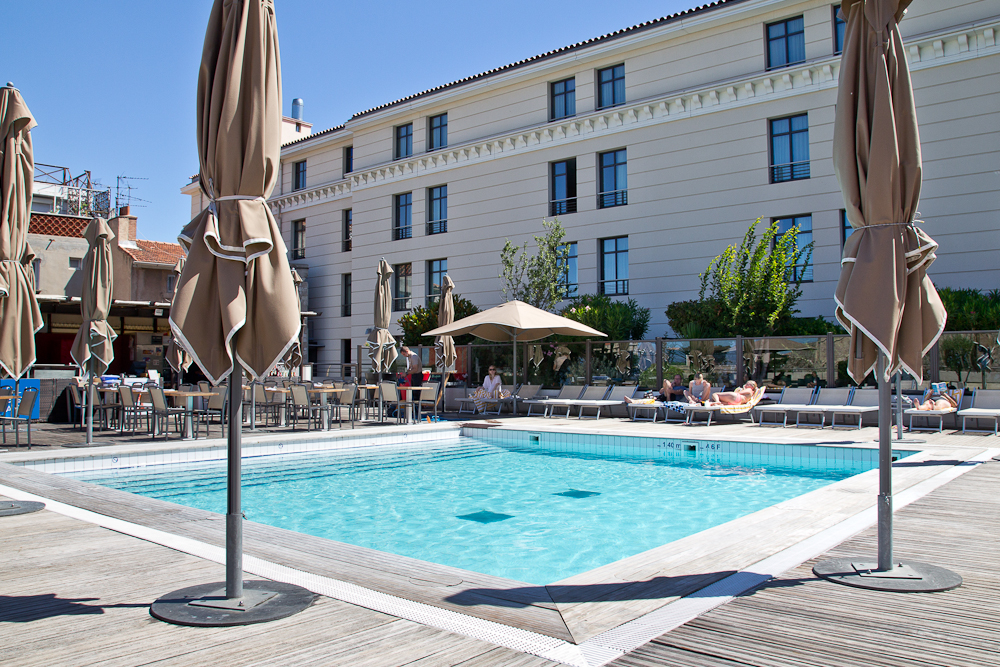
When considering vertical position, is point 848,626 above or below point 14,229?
below

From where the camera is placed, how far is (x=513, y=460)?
38.2 ft

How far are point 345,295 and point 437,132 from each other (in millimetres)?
8576

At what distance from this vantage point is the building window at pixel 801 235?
19.8 metres

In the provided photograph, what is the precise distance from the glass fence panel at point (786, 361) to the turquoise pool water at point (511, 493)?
426 centimetres

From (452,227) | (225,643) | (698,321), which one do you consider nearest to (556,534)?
(225,643)

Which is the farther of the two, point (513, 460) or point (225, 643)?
point (513, 460)

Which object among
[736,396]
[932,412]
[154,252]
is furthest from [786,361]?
[154,252]

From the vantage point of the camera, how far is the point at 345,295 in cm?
3156

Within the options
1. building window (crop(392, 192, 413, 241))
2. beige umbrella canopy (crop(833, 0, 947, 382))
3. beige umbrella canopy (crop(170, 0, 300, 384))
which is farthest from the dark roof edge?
beige umbrella canopy (crop(170, 0, 300, 384))

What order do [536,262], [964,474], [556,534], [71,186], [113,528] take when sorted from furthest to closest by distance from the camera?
[71,186], [536,262], [964,474], [556,534], [113,528]

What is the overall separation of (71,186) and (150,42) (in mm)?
30779

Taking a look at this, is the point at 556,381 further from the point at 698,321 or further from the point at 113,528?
the point at 113,528

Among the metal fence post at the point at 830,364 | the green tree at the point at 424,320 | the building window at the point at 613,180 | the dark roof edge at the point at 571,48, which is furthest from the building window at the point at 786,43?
the green tree at the point at 424,320

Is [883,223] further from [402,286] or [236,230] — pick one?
[402,286]
